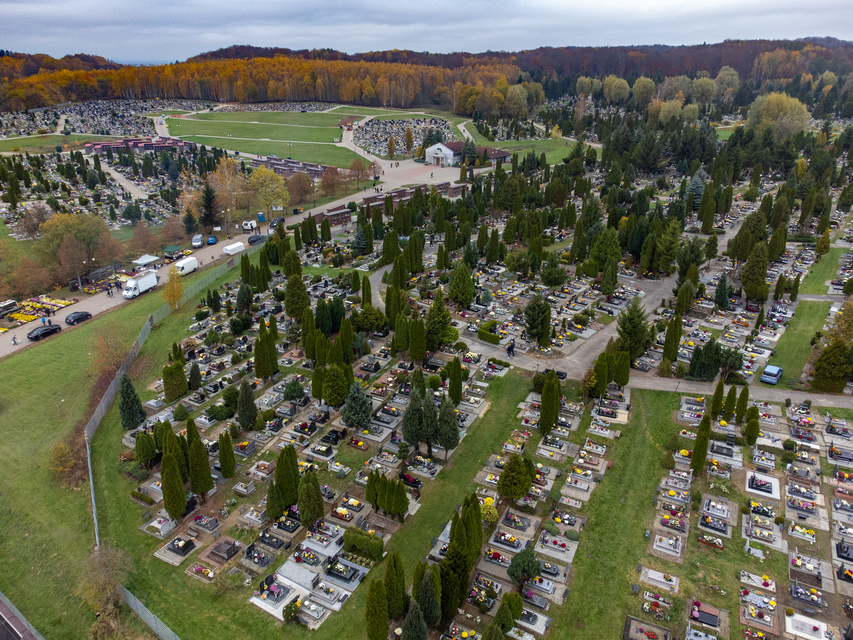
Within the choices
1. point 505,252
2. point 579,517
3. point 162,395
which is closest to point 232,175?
point 505,252

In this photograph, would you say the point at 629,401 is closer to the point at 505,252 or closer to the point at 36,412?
the point at 505,252

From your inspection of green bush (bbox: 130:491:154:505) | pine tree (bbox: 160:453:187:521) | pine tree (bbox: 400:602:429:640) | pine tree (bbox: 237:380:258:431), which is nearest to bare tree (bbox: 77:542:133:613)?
pine tree (bbox: 160:453:187:521)

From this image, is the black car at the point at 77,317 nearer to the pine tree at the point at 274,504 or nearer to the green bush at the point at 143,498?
the green bush at the point at 143,498

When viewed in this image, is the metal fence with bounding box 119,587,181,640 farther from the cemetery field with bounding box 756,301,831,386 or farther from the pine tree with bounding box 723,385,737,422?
the cemetery field with bounding box 756,301,831,386

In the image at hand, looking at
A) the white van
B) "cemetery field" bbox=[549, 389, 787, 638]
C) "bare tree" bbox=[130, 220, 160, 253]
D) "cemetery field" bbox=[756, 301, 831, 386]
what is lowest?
"cemetery field" bbox=[549, 389, 787, 638]

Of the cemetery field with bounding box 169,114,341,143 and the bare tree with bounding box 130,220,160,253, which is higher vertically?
the cemetery field with bounding box 169,114,341,143

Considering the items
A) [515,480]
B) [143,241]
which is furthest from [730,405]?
[143,241]

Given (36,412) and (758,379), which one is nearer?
(36,412)
